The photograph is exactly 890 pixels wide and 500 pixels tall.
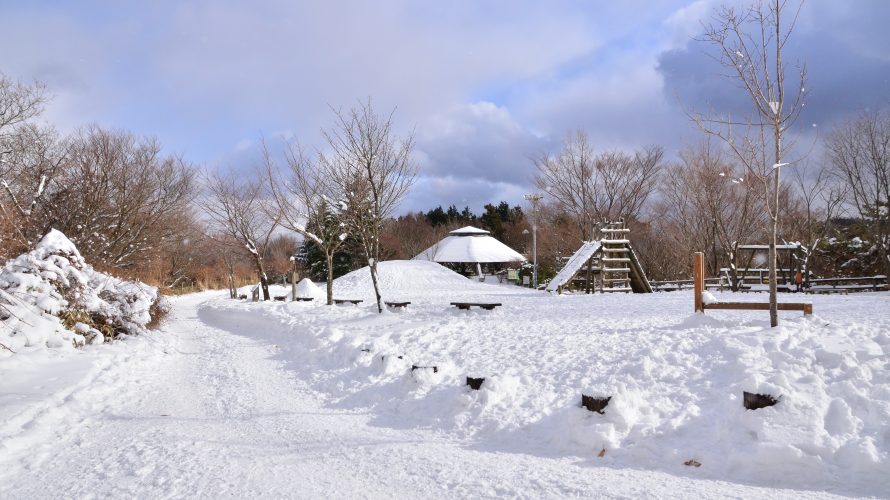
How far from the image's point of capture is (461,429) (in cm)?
575

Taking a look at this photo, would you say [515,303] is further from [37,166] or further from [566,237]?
[566,237]

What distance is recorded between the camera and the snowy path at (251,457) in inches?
164

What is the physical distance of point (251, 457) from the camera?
15.9 ft

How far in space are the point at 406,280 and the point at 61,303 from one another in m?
23.4

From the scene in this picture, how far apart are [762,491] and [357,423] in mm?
3887

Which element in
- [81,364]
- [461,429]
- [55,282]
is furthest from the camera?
[55,282]

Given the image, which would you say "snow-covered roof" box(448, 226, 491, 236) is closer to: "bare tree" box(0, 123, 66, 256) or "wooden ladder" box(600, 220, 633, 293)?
"wooden ladder" box(600, 220, 633, 293)

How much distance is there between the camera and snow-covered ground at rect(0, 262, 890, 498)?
433 centimetres

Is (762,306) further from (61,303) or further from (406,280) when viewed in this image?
(406,280)

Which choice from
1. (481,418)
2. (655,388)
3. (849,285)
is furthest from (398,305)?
(849,285)

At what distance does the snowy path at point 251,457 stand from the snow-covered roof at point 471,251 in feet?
129

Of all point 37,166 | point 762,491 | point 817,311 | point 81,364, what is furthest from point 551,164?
point 762,491

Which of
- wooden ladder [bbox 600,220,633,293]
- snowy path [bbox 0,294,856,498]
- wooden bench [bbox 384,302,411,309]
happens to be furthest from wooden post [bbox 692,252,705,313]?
wooden ladder [bbox 600,220,633,293]

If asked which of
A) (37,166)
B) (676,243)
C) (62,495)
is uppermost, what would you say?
(37,166)
